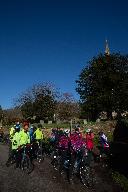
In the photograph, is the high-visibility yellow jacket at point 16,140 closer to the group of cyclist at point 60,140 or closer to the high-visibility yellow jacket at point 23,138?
the group of cyclist at point 60,140

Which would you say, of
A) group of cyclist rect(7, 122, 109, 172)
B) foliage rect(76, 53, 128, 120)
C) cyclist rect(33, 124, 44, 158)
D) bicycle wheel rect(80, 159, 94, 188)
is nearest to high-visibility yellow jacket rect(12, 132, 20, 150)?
group of cyclist rect(7, 122, 109, 172)

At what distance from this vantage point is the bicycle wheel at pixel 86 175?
1655 cm

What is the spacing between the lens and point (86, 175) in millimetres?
16672

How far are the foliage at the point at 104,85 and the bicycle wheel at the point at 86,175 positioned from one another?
5323 centimetres

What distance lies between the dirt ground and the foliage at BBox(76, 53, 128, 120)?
49265mm

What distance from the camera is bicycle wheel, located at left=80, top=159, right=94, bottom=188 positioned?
16.5 metres

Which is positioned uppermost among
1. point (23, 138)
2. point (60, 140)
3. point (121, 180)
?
point (23, 138)

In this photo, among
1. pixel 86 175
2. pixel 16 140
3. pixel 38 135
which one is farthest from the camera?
pixel 38 135

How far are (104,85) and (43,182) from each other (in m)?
57.1

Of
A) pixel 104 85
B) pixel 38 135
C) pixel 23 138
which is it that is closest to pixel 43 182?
pixel 23 138

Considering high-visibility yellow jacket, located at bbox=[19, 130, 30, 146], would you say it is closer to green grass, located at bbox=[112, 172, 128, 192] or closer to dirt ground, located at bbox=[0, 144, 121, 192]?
dirt ground, located at bbox=[0, 144, 121, 192]

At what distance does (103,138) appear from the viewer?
22469mm

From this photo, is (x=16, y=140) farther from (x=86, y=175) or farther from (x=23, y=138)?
(x=86, y=175)

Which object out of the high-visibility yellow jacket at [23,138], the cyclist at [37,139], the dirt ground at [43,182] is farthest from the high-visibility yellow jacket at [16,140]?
the cyclist at [37,139]
